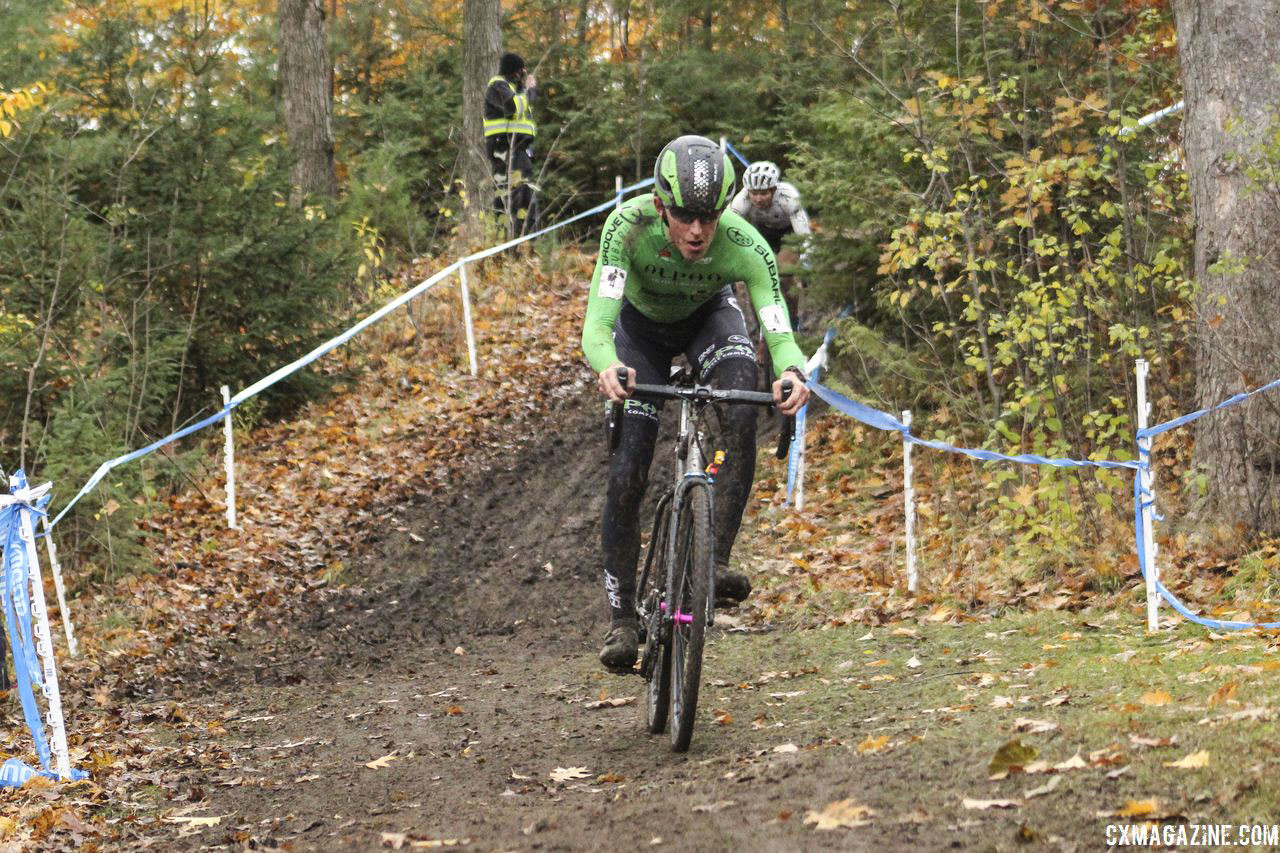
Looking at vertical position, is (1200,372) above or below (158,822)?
above

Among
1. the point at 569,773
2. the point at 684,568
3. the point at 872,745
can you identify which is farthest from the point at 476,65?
the point at 872,745

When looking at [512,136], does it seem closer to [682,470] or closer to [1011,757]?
[682,470]

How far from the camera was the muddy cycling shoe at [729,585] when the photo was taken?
6090 mm

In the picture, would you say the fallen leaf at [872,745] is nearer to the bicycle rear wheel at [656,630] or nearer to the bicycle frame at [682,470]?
the bicycle frame at [682,470]

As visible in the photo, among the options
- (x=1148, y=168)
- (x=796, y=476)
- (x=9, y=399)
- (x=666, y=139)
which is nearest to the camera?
(x=1148, y=168)

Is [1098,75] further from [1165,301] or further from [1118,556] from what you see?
[1118,556]

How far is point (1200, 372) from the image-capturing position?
8.75 m

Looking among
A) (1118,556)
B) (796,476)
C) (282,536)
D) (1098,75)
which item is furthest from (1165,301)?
(282,536)

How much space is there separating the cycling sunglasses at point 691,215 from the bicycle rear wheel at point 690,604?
1.20 meters

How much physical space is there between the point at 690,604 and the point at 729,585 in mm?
444

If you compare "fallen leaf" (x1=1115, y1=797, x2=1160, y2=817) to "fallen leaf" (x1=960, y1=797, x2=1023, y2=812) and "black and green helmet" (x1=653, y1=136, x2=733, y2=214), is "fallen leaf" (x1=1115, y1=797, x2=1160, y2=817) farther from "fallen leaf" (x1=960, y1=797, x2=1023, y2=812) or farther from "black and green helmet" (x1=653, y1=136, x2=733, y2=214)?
"black and green helmet" (x1=653, y1=136, x2=733, y2=214)

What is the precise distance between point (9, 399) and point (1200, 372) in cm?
927

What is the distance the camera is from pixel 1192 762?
14.3ft

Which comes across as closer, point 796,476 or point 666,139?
→ point 796,476
